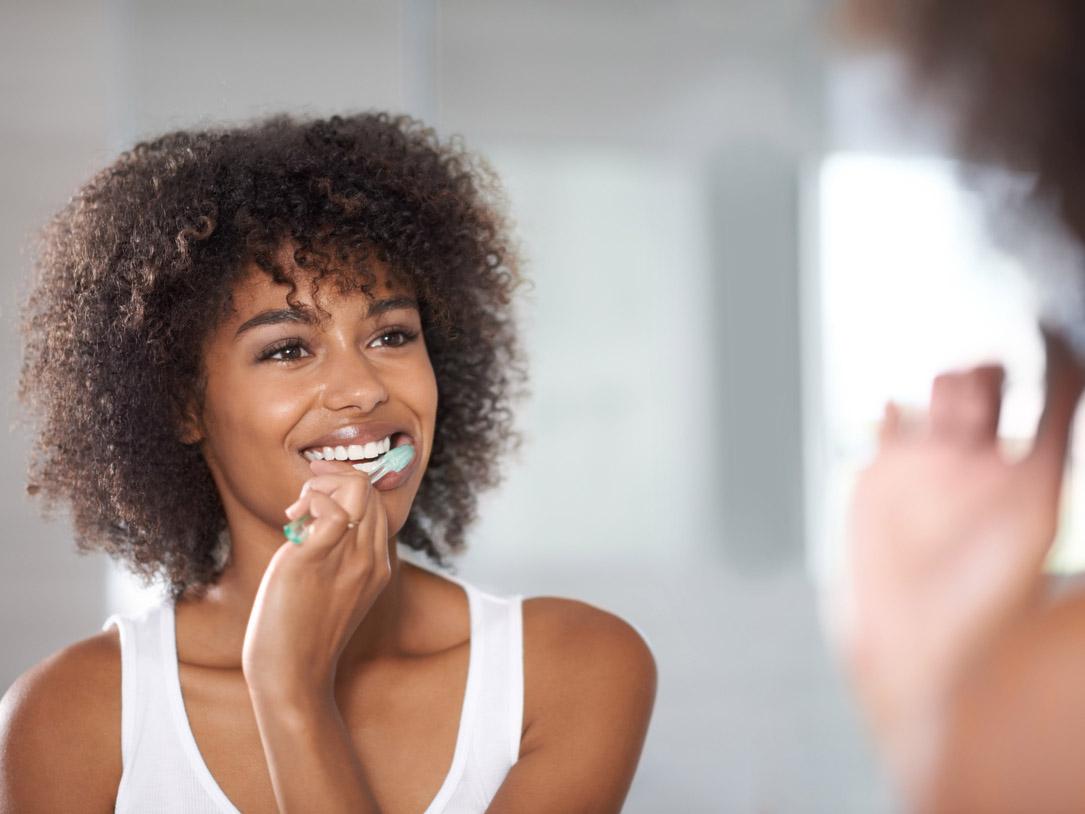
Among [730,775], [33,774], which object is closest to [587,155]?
[730,775]

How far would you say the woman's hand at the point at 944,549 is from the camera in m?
0.39

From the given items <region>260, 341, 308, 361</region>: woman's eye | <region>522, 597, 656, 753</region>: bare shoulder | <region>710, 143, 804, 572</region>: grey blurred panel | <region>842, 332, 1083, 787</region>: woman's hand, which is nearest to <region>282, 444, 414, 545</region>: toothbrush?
<region>260, 341, 308, 361</region>: woman's eye

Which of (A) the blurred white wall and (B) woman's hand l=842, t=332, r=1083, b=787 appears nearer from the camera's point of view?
(B) woman's hand l=842, t=332, r=1083, b=787

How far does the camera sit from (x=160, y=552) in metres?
1.14

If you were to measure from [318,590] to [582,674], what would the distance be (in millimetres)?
308

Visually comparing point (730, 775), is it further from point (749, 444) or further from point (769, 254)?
point (769, 254)

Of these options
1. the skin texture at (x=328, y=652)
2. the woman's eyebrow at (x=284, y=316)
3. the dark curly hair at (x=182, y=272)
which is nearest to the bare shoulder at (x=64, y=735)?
the skin texture at (x=328, y=652)

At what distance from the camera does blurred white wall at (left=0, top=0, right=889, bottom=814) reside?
266cm

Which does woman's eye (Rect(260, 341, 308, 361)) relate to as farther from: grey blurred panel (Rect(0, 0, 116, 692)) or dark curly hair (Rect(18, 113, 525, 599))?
grey blurred panel (Rect(0, 0, 116, 692))

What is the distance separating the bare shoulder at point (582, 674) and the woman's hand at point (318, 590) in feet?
0.74

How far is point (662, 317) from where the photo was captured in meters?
2.86

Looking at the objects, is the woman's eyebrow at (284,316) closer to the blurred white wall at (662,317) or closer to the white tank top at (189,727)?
the white tank top at (189,727)

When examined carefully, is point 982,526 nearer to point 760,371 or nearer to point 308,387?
point 308,387

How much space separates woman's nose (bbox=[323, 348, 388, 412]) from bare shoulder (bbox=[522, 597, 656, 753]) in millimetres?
287
